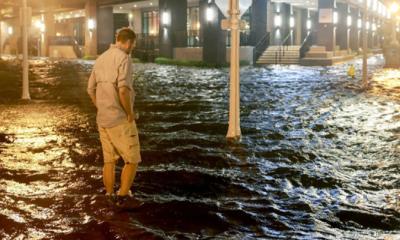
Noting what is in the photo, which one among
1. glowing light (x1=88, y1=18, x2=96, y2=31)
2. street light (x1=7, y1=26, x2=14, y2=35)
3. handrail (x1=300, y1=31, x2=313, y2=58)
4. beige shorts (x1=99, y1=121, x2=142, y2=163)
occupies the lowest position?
beige shorts (x1=99, y1=121, x2=142, y2=163)

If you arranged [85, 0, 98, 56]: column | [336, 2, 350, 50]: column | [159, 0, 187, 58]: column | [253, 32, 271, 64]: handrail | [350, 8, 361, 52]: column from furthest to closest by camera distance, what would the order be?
[85, 0, 98, 56]: column < [350, 8, 361, 52]: column < [336, 2, 350, 50]: column < [159, 0, 187, 58]: column < [253, 32, 271, 64]: handrail

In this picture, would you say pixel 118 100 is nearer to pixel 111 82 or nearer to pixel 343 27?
pixel 111 82

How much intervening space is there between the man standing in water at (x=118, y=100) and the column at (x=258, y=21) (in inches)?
1582

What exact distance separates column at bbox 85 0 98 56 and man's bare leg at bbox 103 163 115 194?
167ft

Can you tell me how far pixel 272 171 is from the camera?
8.47 metres

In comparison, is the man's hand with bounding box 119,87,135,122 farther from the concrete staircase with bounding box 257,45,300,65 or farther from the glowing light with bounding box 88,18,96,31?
the glowing light with bounding box 88,18,96,31

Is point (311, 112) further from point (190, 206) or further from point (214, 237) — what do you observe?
point (214, 237)

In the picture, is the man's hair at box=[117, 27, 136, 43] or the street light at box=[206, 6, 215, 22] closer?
the man's hair at box=[117, 27, 136, 43]

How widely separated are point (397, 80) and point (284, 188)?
1955cm

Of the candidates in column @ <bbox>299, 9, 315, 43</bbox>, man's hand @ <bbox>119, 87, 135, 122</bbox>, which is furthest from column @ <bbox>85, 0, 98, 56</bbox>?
man's hand @ <bbox>119, 87, 135, 122</bbox>

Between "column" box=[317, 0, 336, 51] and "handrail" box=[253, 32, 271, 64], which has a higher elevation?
"column" box=[317, 0, 336, 51]

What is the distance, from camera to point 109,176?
6797mm

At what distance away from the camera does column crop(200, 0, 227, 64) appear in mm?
40469


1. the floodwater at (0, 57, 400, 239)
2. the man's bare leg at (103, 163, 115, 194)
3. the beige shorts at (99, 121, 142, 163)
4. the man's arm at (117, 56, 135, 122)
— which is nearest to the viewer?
the floodwater at (0, 57, 400, 239)
